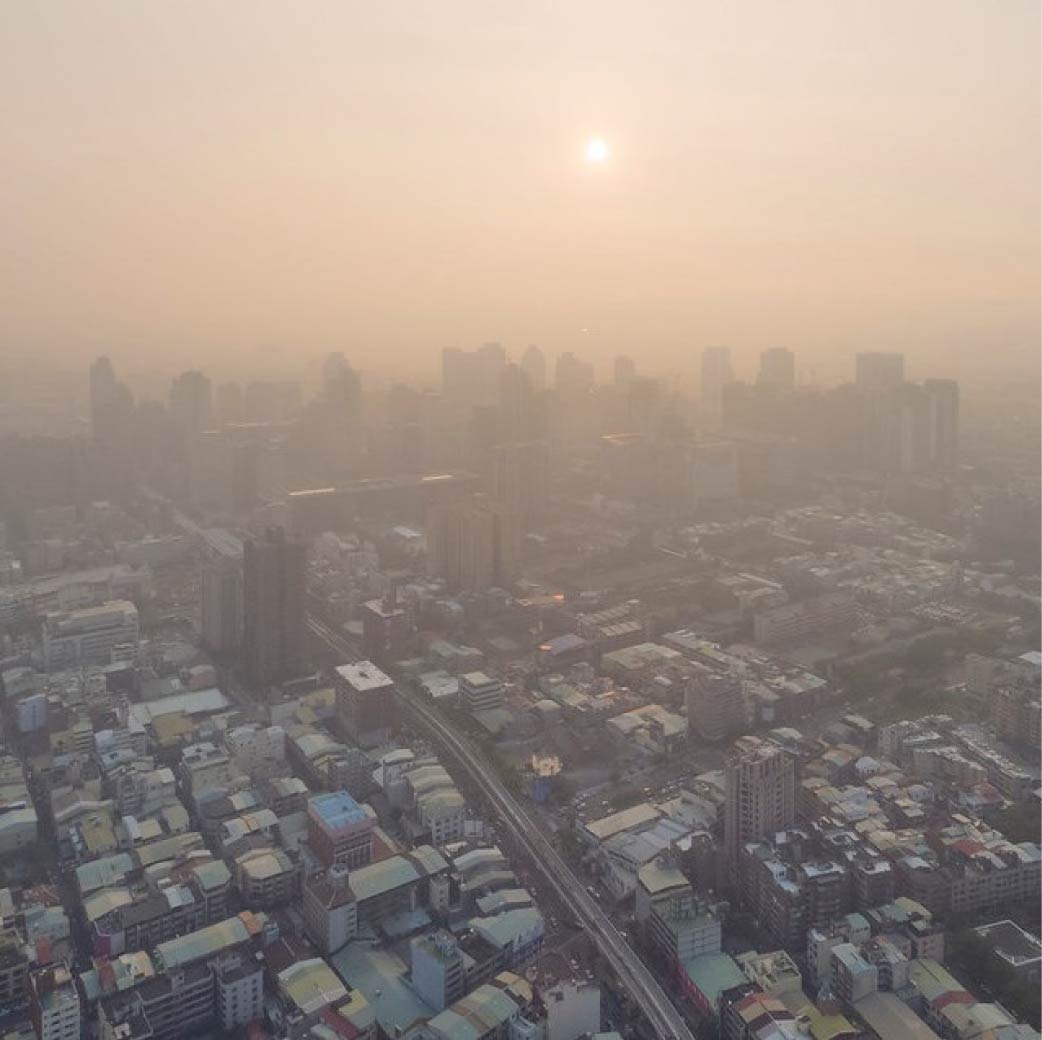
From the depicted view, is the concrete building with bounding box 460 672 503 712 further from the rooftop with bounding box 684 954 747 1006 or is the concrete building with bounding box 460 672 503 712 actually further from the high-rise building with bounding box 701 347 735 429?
the high-rise building with bounding box 701 347 735 429

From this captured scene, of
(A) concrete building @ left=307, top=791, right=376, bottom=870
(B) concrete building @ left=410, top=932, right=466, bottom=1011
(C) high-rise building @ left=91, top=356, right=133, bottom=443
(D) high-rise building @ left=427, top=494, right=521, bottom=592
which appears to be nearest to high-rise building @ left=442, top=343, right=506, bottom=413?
(D) high-rise building @ left=427, top=494, right=521, bottom=592

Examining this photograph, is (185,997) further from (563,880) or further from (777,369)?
(777,369)

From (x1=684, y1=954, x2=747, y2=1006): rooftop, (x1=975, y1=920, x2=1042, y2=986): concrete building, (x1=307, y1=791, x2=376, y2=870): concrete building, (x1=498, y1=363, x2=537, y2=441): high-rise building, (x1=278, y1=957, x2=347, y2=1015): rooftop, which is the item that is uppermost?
(x1=498, y1=363, x2=537, y2=441): high-rise building

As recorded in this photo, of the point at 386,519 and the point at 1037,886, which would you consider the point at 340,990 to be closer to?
the point at 1037,886

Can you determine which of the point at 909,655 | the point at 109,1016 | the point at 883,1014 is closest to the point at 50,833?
the point at 109,1016

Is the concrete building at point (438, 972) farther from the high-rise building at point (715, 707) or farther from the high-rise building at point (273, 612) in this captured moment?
the high-rise building at point (273, 612)

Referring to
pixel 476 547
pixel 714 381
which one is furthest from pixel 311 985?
pixel 714 381
